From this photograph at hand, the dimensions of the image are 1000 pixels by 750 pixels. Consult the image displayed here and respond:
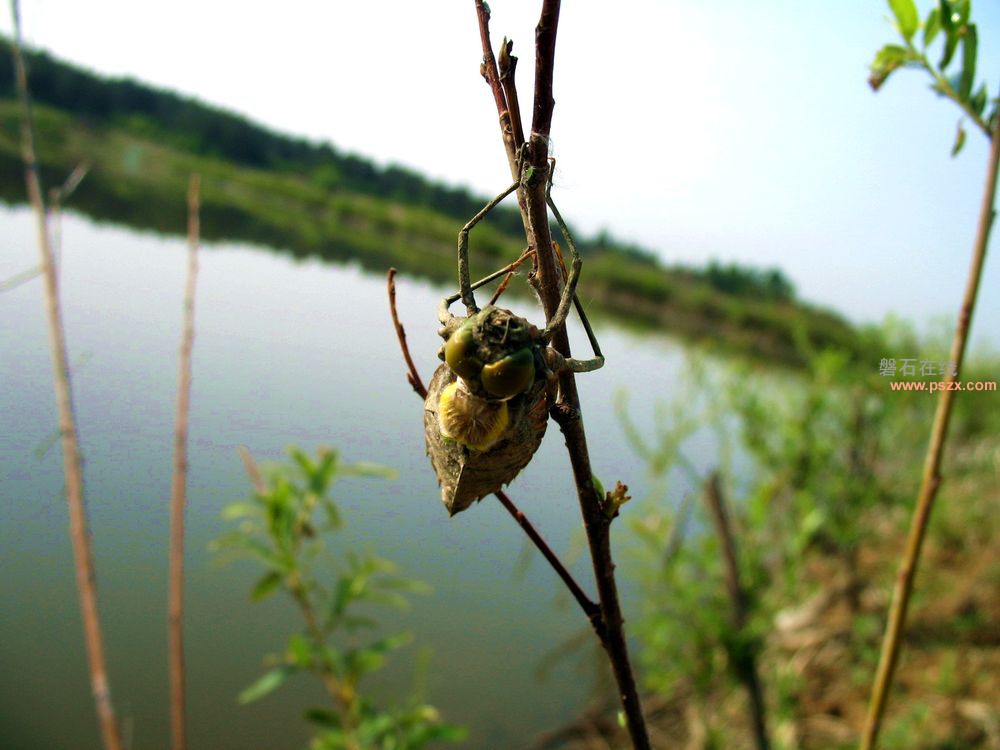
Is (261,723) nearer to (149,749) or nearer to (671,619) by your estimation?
(149,749)

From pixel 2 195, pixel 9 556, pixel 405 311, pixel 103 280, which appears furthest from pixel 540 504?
pixel 2 195

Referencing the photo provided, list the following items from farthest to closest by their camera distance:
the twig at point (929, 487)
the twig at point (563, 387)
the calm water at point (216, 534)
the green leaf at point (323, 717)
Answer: the calm water at point (216, 534) → the green leaf at point (323, 717) → the twig at point (929, 487) → the twig at point (563, 387)

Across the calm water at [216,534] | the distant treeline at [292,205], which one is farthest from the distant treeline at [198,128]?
the calm water at [216,534]

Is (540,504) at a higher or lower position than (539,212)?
lower

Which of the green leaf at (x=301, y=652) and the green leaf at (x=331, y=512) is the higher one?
the green leaf at (x=331, y=512)

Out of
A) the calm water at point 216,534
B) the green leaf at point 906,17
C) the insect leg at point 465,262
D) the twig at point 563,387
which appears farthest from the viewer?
the calm water at point 216,534

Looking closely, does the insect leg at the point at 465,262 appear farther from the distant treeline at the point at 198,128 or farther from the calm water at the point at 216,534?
the distant treeline at the point at 198,128

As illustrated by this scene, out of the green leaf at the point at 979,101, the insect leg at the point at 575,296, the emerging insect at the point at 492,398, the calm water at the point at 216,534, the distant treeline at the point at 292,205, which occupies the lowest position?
the calm water at the point at 216,534
